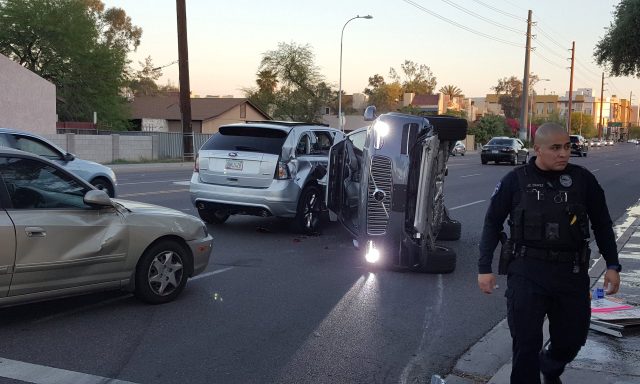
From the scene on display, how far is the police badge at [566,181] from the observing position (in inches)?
144

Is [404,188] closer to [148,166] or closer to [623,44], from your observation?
[623,44]

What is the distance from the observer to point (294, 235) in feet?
33.8

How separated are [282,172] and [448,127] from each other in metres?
3.18

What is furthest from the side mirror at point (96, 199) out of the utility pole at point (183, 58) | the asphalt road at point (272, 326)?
the utility pole at point (183, 58)

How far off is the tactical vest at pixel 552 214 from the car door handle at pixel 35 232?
11.9ft

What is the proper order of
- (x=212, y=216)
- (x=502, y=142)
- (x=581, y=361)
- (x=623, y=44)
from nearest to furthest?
(x=581, y=361), (x=212, y=216), (x=623, y=44), (x=502, y=142)

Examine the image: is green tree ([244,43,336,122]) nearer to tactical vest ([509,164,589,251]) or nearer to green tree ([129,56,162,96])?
green tree ([129,56,162,96])

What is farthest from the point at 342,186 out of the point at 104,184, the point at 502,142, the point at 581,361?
the point at 502,142

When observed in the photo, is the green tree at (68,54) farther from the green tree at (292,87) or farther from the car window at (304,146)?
the car window at (304,146)

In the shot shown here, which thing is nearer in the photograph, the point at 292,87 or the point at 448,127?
the point at 448,127

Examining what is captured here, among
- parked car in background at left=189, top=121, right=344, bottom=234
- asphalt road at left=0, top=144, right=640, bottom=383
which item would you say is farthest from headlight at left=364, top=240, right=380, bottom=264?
parked car in background at left=189, top=121, right=344, bottom=234

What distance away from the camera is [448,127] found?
740 cm

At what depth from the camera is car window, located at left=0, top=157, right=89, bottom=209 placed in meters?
5.12

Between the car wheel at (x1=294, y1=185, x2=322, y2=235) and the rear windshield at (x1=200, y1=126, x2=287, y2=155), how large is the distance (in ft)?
2.79
